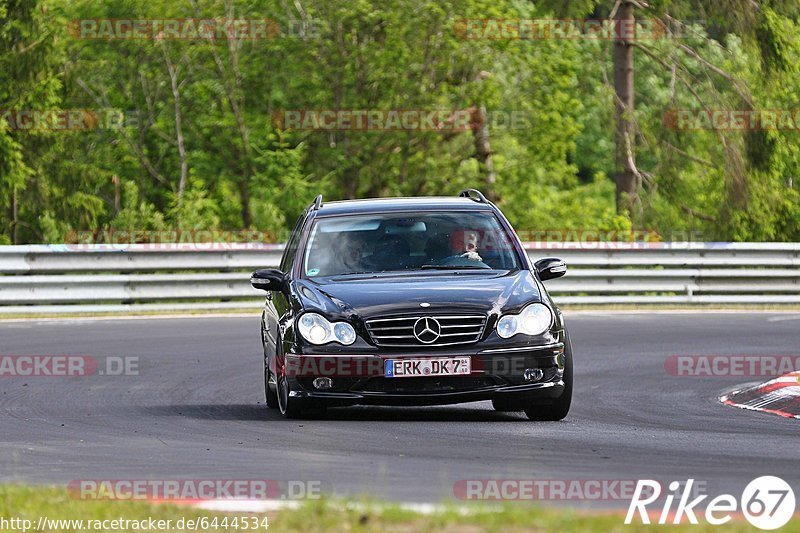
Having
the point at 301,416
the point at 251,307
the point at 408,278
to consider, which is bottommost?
the point at 251,307

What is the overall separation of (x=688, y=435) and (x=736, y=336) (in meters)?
9.28

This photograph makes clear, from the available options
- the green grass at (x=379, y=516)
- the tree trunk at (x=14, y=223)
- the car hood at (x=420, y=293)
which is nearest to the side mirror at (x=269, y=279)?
the car hood at (x=420, y=293)

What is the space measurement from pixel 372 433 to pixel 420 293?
45.9 inches

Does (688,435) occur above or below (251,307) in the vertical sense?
above

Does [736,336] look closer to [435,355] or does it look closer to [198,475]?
[435,355]

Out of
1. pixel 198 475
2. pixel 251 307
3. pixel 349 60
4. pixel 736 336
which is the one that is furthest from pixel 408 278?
pixel 349 60

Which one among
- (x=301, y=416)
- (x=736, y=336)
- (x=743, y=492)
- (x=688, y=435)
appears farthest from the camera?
(x=736, y=336)

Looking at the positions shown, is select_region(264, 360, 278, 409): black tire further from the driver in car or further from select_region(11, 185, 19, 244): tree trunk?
select_region(11, 185, 19, 244): tree trunk

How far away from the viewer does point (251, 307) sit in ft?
77.0

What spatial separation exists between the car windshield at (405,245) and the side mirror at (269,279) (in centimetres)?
20

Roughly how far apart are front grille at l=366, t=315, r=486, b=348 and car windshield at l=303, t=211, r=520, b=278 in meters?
1.01

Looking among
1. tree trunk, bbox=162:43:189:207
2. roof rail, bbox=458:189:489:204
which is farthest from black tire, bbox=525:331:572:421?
tree trunk, bbox=162:43:189:207

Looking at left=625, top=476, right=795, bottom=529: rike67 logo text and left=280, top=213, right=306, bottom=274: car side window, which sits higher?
left=280, top=213, right=306, bottom=274: car side window

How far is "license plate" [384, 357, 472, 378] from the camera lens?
429 inches
